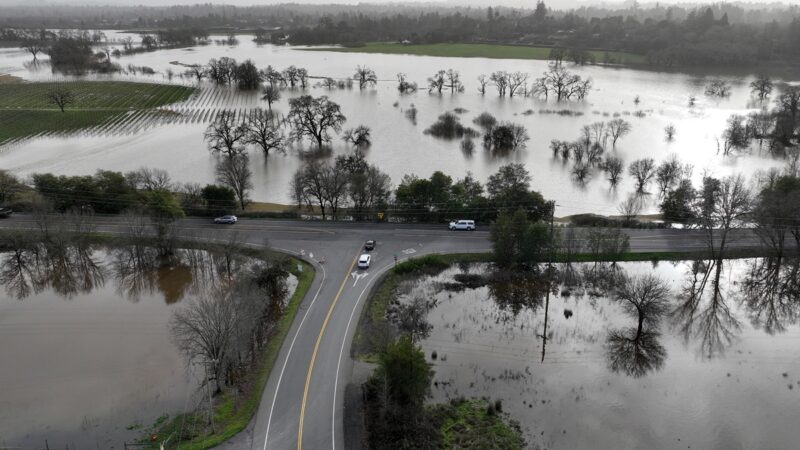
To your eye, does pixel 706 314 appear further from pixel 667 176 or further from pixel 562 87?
pixel 562 87

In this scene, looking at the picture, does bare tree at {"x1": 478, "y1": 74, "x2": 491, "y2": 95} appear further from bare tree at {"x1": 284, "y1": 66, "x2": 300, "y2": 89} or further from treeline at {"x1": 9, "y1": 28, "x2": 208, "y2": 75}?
treeline at {"x1": 9, "y1": 28, "x2": 208, "y2": 75}

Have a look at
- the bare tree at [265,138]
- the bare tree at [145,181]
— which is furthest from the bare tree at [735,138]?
the bare tree at [145,181]

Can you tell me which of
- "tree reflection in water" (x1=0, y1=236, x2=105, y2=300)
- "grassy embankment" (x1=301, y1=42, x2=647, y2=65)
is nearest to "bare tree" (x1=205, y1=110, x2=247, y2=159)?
"tree reflection in water" (x1=0, y1=236, x2=105, y2=300)

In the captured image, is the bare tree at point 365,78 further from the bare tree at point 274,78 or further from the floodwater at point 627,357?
the floodwater at point 627,357

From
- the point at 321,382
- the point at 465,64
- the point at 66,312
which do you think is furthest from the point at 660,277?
the point at 465,64

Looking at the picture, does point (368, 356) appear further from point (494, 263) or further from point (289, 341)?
point (494, 263)
